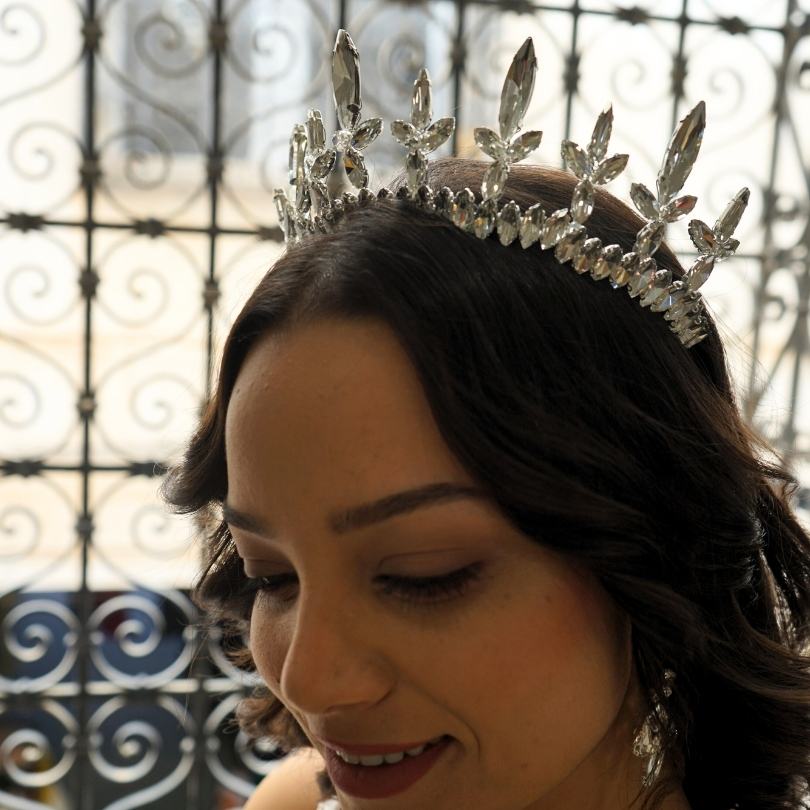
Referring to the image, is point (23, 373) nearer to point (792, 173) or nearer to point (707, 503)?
point (707, 503)

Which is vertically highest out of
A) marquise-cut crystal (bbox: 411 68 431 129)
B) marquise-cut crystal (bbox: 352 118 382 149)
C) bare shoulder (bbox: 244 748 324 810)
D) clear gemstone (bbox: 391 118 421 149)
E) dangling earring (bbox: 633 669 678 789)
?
marquise-cut crystal (bbox: 411 68 431 129)

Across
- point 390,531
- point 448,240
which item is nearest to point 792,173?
point 448,240

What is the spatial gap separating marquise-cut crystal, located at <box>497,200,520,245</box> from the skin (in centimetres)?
13

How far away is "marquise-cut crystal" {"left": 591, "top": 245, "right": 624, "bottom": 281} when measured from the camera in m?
0.88

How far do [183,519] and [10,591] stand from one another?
1.08ft

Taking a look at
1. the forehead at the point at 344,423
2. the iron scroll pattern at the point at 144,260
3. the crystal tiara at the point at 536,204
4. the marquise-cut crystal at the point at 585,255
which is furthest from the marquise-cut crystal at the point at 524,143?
the iron scroll pattern at the point at 144,260

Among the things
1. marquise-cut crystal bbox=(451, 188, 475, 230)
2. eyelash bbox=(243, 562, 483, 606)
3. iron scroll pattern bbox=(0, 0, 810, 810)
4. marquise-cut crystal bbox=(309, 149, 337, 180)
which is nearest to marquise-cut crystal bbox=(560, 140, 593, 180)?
marquise-cut crystal bbox=(451, 188, 475, 230)

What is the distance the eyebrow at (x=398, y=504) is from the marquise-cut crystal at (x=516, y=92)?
318 millimetres

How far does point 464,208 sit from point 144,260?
1163mm

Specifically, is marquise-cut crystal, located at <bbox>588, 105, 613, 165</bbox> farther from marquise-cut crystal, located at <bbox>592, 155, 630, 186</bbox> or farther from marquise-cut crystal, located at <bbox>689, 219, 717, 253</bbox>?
marquise-cut crystal, located at <bbox>689, 219, 717, 253</bbox>

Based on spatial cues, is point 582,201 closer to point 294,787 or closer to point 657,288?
point 657,288

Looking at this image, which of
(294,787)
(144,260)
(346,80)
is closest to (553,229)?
(346,80)

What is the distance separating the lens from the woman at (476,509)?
80cm

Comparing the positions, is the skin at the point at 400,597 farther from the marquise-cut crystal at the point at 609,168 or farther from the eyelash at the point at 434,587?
the marquise-cut crystal at the point at 609,168
